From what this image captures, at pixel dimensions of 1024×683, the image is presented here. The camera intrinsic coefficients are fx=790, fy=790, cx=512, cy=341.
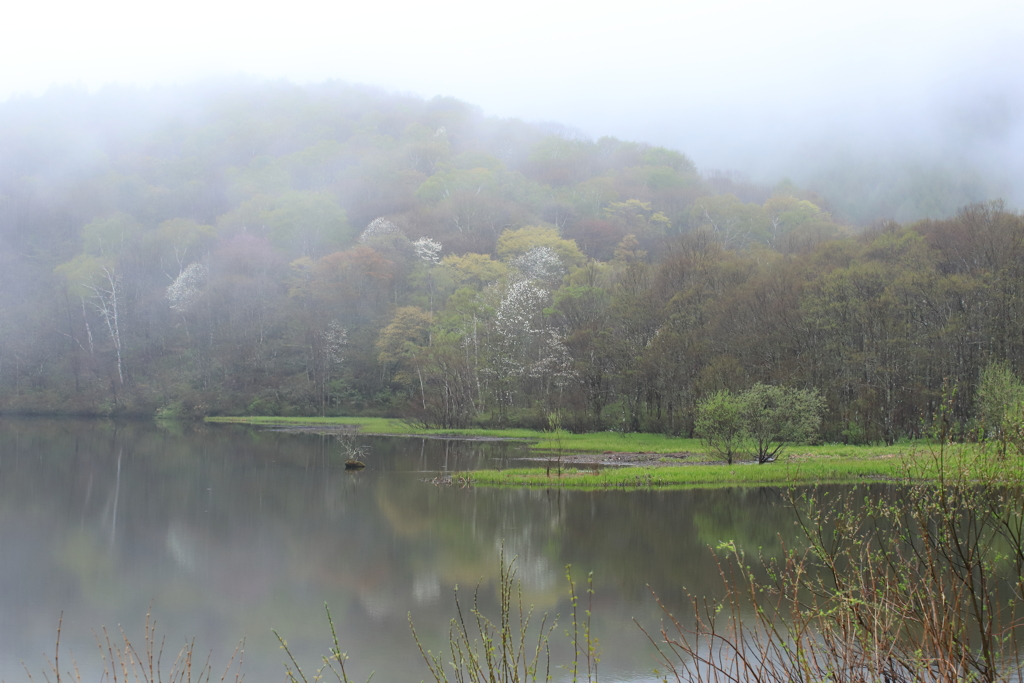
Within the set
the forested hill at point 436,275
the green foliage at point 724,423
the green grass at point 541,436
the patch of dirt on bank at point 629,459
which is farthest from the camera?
the forested hill at point 436,275

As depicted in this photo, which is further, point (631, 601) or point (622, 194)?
point (622, 194)

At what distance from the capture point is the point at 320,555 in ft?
57.4

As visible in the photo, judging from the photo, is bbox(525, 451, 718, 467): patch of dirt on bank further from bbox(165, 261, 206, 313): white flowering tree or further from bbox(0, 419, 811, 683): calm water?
bbox(165, 261, 206, 313): white flowering tree

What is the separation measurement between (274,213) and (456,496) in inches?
2652

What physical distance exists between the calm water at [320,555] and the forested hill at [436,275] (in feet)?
63.6

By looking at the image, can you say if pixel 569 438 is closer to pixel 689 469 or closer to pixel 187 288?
pixel 689 469

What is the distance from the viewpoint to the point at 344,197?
9269 cm

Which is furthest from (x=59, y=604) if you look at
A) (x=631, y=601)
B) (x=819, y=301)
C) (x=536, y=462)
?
(x=819, y=301)

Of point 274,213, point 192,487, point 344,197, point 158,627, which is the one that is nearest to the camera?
point 158,627

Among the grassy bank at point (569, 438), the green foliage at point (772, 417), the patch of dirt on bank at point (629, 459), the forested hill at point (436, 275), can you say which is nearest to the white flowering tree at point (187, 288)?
the forested hill at point (436, 275)

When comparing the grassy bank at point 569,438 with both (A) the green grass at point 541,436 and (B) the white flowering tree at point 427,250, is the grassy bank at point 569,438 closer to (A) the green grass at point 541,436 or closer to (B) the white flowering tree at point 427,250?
(A) the green grass at point 541,436

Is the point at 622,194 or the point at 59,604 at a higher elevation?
the point at 622,194

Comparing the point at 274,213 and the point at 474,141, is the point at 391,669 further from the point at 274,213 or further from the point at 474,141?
the point at 474,141

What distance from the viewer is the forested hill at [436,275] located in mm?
40750
